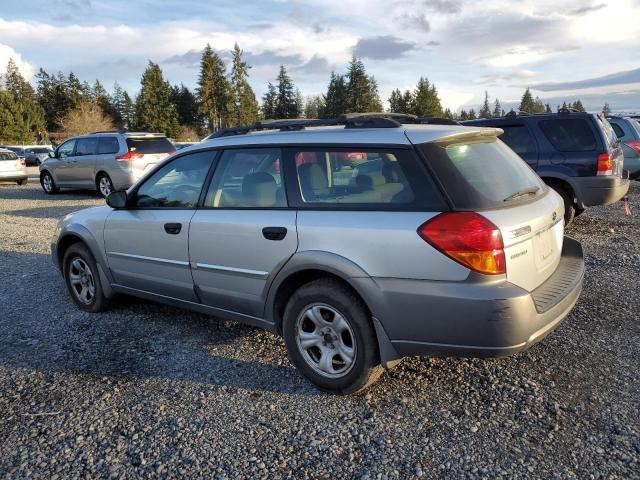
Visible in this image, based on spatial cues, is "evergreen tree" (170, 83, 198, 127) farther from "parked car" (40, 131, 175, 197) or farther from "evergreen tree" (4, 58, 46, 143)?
"parked car" (40, 131, 175, 197)

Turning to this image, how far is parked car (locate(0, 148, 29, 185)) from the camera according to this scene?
1883cm

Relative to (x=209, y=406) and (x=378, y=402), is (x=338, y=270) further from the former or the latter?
(x=209, y=406)

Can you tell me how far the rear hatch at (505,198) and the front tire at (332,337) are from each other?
0.88 m

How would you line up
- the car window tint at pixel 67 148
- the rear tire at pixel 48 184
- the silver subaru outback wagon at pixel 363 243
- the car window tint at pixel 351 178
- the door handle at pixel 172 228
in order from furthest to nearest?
1. the rear tire at pixel 48 184
2. the car window tint at pixel 67 148
3. the door handle at pixel 172 228
4. the car window tint at pixel 351 178
5. the silver subaru outback wagon at pixel 363 243

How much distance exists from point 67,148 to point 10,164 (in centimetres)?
549

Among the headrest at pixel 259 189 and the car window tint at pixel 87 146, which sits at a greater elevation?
the car window tint at pixel 87 146

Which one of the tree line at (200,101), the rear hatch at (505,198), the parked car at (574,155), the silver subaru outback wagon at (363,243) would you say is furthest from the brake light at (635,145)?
the tree line at (200,101)

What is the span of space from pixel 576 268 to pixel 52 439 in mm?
3499

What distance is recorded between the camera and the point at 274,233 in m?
3.41

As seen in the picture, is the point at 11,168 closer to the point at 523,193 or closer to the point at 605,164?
the point at 605,164

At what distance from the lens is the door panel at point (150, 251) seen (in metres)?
4.05

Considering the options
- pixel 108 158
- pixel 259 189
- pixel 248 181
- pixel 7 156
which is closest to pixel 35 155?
pixel 7 156

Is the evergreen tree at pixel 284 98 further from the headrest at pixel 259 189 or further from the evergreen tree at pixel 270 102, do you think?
the headrest at pixel 259 189

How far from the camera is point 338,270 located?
3.09 m
